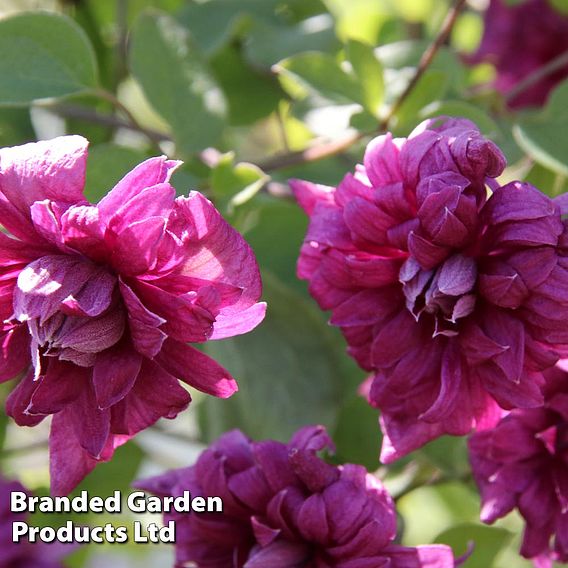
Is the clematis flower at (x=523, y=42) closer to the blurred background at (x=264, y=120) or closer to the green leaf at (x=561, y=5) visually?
the green leaf at (x=561, y=5)

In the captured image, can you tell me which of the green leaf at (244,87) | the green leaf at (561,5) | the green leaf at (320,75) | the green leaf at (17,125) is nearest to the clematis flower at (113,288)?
the green leaf at (320,75)

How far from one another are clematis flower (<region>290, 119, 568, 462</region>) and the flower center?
145 millimetres

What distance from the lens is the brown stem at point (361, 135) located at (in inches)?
31.8

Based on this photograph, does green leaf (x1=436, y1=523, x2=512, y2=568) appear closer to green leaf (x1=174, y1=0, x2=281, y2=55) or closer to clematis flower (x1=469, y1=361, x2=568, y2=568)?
clematis flower (x1=469, y1=361, x2=568, y2=568)

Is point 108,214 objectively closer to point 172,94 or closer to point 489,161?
point 489,161

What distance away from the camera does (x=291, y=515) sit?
655 mm

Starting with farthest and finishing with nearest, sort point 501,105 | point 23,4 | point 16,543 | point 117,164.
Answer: point 23,4
point 501,105
point 16,543
point 117,164

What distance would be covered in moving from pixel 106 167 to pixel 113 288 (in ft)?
0.49

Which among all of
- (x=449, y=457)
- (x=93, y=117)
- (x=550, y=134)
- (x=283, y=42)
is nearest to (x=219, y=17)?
(x=283, y=42)

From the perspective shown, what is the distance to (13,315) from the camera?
0.60 m

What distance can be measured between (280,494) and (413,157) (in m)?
0.24

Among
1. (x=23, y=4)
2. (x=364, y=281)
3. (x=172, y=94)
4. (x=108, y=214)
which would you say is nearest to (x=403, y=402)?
(x=364, y=281)

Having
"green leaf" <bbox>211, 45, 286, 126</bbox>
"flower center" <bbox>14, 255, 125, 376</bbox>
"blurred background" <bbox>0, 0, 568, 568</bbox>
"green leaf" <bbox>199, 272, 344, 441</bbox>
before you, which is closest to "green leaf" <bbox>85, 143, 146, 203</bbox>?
"blurred background" <bbox>0, 0, 568, 568</bbox>

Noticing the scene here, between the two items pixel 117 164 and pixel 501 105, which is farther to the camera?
pixel 501 105
